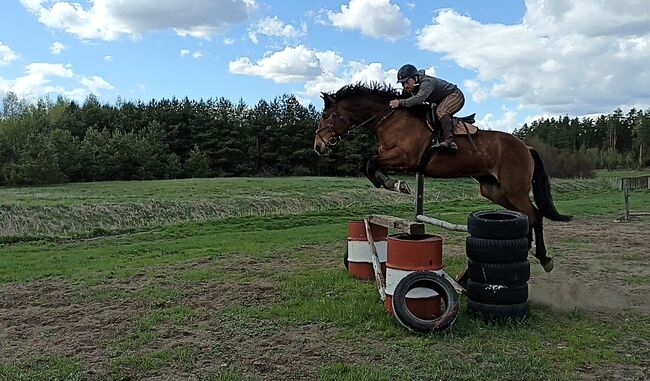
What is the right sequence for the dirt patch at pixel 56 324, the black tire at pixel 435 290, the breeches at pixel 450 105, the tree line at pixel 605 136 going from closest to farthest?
the dirt patch at pixel 56 324, the black tire at pixel 435 290, the breeches at pixel 450 105, the tree line at pixel 605 136

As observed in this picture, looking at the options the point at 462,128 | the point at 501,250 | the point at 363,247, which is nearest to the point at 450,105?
the point at 462,128

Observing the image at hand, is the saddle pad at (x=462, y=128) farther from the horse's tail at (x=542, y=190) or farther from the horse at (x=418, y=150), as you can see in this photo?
the horse's tail at (x=542, y=190)

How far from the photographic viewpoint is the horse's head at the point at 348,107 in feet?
22.6

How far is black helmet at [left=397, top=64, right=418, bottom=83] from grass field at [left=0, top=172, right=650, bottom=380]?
8.93 feet

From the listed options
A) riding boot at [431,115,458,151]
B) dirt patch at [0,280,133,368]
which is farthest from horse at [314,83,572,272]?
dirt patch at [0,280,133,368]

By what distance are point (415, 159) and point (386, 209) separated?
1633 centimetres

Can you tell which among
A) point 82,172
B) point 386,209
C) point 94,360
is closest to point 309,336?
point 94,360

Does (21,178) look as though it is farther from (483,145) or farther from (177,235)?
(483,145)

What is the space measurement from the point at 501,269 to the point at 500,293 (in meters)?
0.24

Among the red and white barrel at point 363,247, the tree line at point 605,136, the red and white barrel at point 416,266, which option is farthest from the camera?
the tree line at point 605,136

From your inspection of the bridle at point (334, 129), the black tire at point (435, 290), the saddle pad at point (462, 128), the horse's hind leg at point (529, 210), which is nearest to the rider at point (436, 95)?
the saddle pad at point (462, 128)

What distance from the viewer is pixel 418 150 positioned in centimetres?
655

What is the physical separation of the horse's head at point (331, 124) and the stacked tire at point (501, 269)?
2314mm

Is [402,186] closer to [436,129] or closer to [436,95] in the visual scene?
[436,129]
